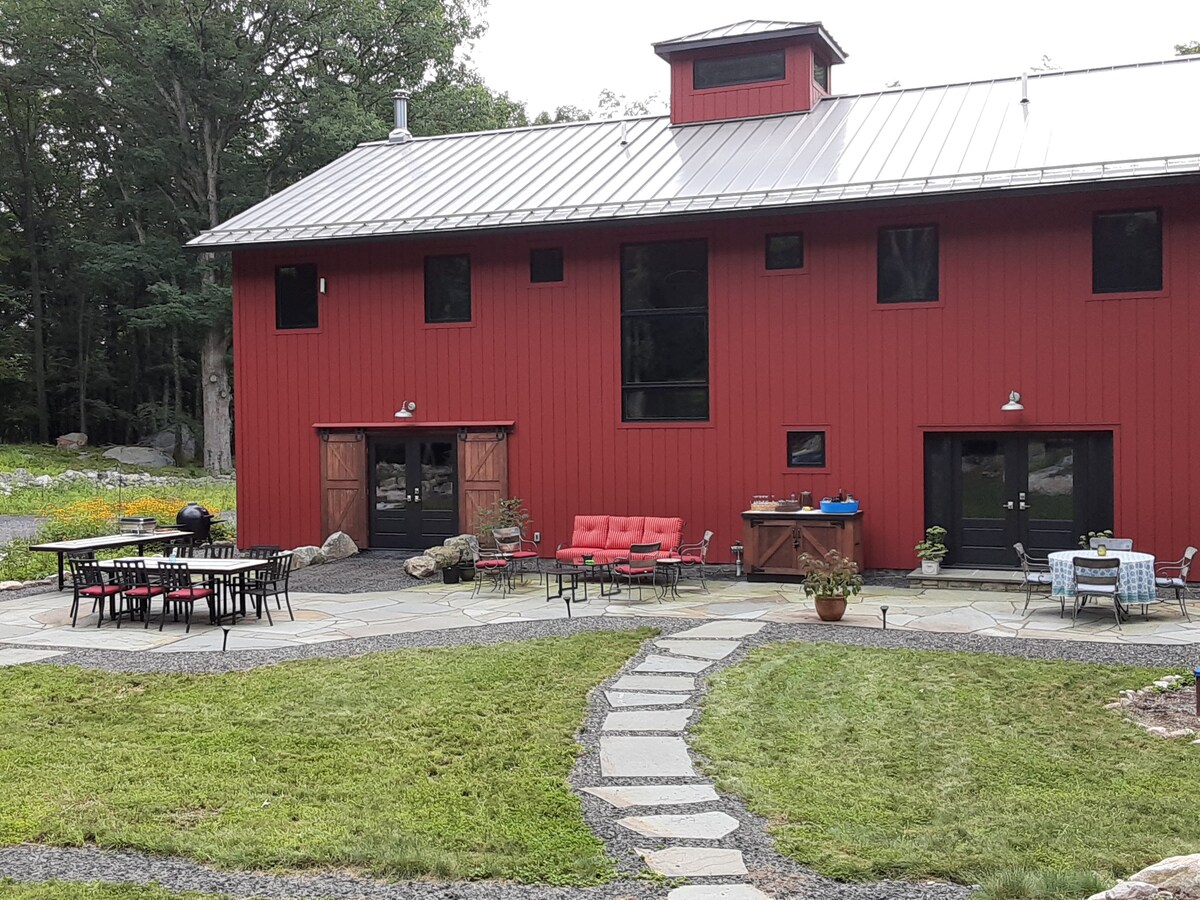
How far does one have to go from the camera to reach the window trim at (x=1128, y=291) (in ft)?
43.5

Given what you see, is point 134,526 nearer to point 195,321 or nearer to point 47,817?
point 47,817

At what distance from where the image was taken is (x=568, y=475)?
52.4 ft

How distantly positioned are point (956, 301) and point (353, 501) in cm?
885

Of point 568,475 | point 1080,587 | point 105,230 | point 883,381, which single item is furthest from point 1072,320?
point 105,230

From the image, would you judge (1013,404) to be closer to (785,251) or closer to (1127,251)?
(1127,251)

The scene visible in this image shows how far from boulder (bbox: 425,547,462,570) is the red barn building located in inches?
48.3

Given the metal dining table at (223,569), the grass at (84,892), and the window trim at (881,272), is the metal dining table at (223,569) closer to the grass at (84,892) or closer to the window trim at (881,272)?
the grass at (84,892)

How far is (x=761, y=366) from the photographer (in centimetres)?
1508

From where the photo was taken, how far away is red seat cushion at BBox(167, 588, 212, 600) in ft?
37.9

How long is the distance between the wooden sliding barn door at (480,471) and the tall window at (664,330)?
190 cm

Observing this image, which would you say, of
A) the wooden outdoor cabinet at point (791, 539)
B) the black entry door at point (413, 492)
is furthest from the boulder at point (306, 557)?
the wooden outdoor cabinet at point (791, 539)

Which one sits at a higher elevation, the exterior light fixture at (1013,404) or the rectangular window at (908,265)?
the rectangular window at (908,265)

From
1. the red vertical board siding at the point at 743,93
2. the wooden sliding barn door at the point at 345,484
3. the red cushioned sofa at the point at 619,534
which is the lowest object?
the red cushioned sofa at the point at 619,534

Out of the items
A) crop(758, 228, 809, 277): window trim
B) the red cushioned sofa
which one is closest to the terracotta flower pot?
the red cushioned sofa
